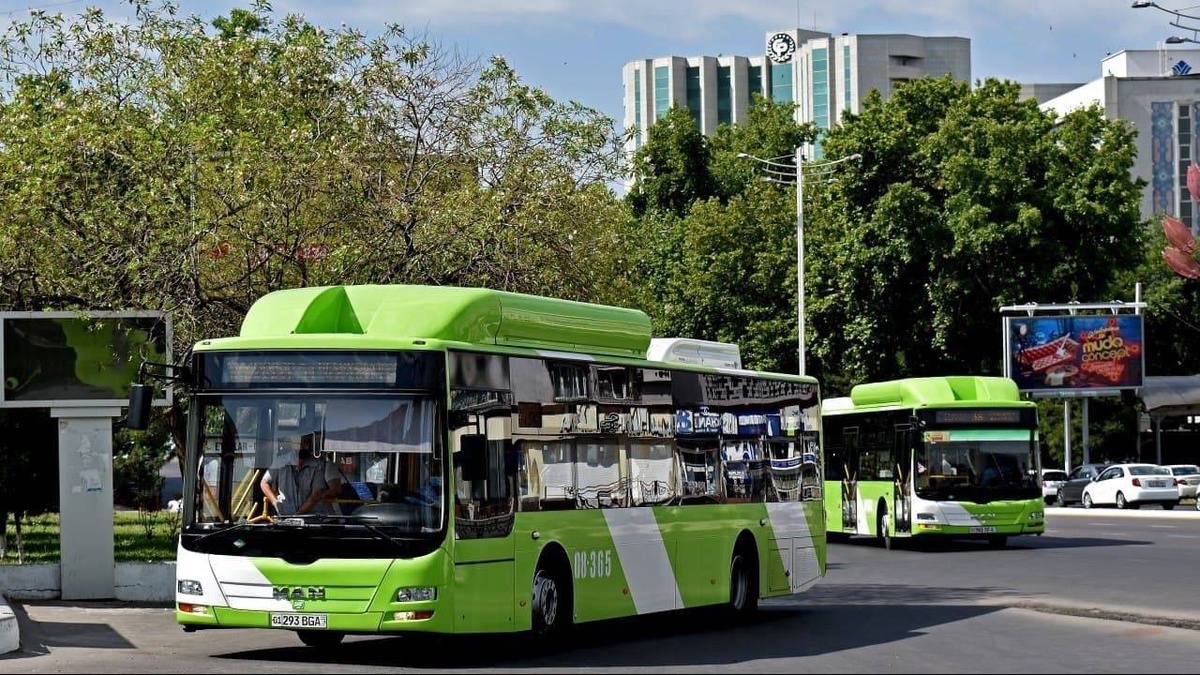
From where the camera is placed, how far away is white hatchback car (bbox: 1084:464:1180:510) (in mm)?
56625

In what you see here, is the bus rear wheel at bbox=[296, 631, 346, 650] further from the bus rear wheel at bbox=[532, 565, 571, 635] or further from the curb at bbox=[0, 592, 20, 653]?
the curb at bbox=[0, 592, 20, 653]

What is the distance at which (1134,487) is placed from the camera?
5712cm

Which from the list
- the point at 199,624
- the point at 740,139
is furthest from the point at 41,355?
the point at 740,139

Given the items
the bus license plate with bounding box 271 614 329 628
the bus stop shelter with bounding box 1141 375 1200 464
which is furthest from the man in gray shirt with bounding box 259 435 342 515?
the bus stop shelter with bounding box 1141 375 1200 464

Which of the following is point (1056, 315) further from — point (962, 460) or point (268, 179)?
point (268, 179)

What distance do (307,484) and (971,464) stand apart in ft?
68.2

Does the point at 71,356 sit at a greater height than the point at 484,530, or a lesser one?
greater

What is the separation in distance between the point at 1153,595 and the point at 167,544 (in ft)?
58.0

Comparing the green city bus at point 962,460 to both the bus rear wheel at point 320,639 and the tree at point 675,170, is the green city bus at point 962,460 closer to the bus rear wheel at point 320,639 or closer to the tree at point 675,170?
the bus rear wheel at point 320,639

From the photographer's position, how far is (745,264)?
67.2 metres

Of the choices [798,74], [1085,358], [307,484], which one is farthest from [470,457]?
[798,74]

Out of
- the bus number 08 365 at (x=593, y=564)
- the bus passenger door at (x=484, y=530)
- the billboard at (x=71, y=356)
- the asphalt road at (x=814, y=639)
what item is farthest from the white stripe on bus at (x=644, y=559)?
the billboard at (x=71, y=356)

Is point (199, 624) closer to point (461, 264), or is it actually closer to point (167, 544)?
point (461, 264)

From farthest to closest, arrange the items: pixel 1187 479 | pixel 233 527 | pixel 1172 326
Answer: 1. pixel 1172 326
2. pixel 1187 479
3. pixel 233 527
